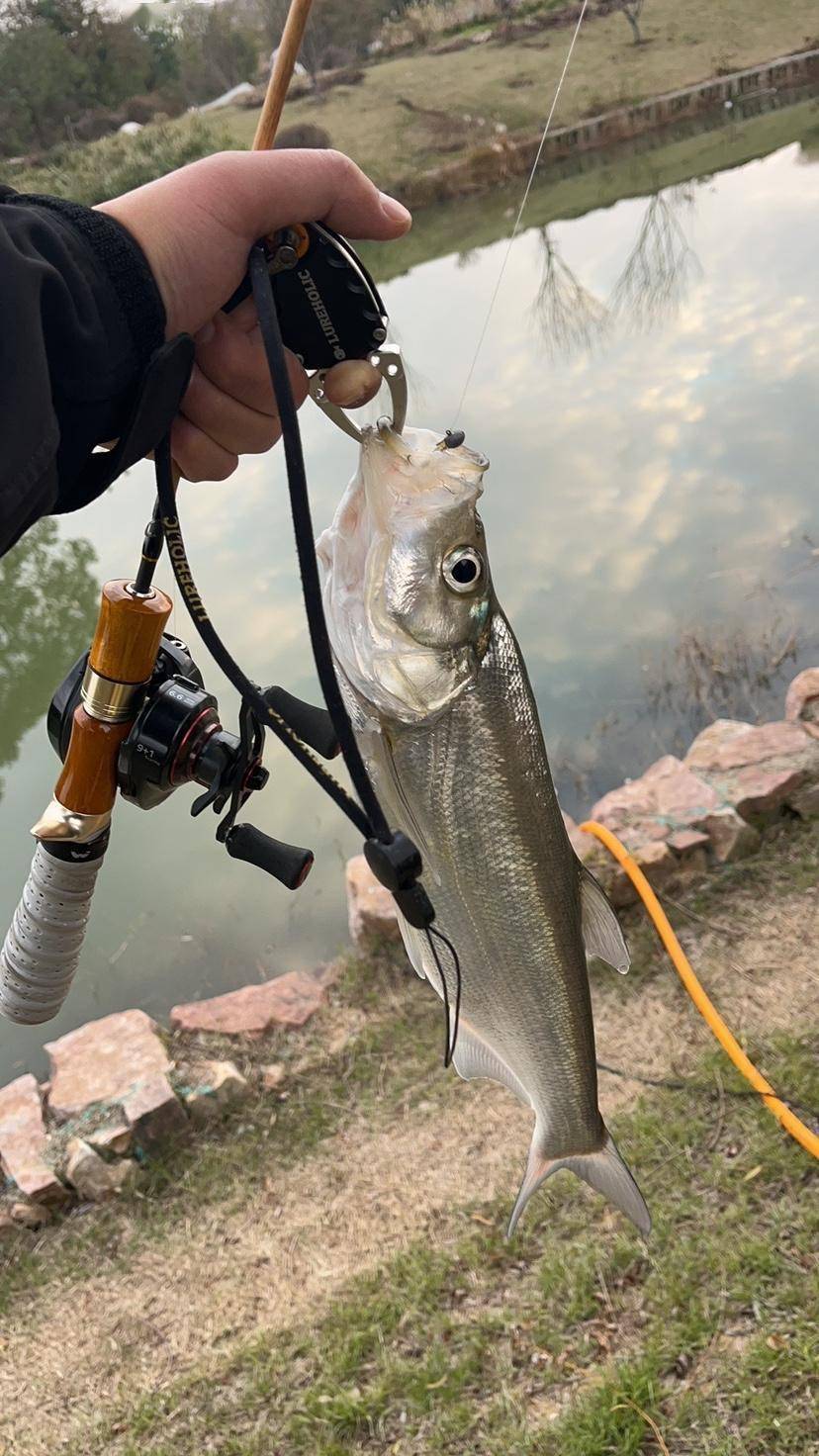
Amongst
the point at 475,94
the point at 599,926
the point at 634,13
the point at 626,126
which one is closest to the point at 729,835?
the point at 599,926

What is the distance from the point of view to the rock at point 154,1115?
11.6 ft

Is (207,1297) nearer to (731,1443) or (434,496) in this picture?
(731,1443)

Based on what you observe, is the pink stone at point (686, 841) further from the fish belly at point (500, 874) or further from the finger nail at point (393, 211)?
the finger nail at point (393, 211)

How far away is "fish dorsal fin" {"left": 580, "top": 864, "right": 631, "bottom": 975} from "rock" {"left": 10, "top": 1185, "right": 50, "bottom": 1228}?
2473 mm

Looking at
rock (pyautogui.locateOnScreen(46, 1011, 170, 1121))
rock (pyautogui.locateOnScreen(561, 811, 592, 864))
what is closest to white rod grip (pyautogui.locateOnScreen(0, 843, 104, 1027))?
rock (pyautogui.locateOnScreen(46, 1011, 170, 1121))

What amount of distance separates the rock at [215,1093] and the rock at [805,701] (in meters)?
2.80

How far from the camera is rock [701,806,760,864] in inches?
165

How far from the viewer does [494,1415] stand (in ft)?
8.45

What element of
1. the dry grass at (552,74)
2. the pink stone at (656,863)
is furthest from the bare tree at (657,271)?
the pink stone at (656,863)

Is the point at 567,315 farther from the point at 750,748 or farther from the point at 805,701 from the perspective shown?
the point at 750,748

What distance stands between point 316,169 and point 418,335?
1001 cm

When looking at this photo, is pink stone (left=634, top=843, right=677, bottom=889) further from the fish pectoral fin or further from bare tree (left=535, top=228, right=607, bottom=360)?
bare tree (left=535, top=228, right=607, bottom=360)

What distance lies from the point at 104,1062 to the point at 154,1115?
0.40m

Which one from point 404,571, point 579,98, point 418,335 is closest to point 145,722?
point 404,571
